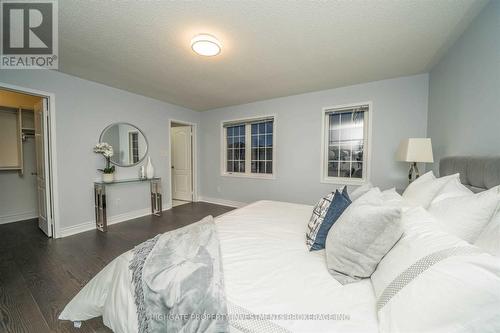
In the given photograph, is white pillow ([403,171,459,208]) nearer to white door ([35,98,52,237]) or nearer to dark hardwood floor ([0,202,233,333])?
dark hardwood floor ([0,202,233,333])

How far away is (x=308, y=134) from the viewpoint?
3.64 metres

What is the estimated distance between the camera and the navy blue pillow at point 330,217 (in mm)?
1281

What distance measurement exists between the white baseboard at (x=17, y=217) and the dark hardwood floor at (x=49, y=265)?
0.15 meters

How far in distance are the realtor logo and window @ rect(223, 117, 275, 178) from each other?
9.97 feet

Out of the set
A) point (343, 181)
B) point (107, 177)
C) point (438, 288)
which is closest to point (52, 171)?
point (107, 177)

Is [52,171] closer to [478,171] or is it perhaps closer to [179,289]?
[179,289]

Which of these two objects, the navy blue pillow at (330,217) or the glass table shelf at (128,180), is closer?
the navy blue pillow at (330,217)

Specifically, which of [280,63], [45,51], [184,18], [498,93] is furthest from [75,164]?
[498,93]

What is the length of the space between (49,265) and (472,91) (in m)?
4.49

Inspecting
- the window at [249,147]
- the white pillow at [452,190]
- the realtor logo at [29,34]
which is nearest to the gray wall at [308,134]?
the window at [249,147]

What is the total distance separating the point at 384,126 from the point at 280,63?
78.6 inches

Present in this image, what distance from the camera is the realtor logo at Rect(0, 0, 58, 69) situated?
161cm

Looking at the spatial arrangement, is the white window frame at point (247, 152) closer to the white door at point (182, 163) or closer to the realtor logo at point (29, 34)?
the white door at point (182, 163)

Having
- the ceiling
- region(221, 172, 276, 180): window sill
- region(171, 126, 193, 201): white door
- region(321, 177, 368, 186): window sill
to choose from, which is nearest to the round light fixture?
the ceiling
